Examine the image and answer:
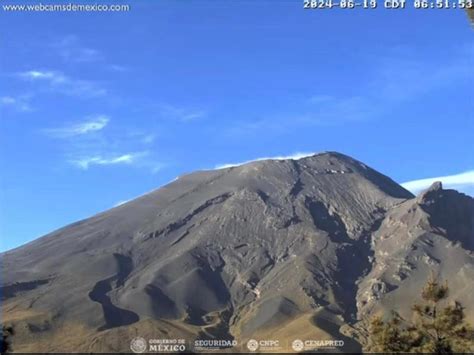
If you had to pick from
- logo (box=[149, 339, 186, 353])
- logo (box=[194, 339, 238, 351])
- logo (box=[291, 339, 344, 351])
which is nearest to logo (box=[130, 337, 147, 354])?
logo (box=[149, 339, 186, 353])

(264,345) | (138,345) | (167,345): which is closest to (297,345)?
(264,345)

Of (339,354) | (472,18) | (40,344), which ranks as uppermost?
(472,18)

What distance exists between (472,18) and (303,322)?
18334 cm

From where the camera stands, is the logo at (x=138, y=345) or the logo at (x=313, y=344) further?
the logo at (x=138, y=345)

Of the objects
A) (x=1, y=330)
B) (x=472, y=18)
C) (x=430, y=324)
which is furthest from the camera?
(x=430, y=324)

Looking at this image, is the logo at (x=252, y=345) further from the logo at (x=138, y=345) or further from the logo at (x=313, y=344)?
the logo at (x=138, y=345)

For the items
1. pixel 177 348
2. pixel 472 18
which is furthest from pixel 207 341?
pixel 472 18

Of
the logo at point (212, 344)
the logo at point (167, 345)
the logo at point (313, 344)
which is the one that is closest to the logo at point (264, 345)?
the logo at point (313, 344)

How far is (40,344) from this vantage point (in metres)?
184

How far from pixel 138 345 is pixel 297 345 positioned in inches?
1778

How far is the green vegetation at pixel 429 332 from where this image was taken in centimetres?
2997

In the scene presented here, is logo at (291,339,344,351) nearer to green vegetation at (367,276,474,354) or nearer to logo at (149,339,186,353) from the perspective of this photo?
logo at (149,339,186,353)

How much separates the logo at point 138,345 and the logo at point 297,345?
40963 millimetres

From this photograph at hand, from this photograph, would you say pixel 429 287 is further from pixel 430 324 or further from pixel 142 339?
pixel 142 339
